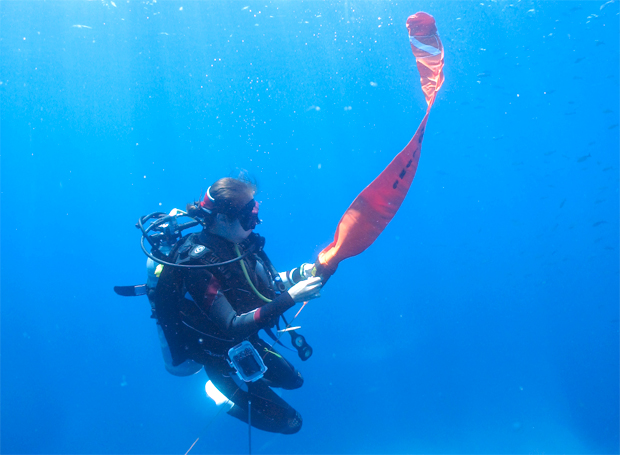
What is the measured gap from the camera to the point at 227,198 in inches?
84.8

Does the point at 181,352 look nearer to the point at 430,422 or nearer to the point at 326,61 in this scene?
the point at 326,61

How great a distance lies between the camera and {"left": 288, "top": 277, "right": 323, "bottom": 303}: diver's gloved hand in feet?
6.58

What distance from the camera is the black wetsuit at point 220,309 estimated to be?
194 centimetres

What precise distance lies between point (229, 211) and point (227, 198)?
0.30ft

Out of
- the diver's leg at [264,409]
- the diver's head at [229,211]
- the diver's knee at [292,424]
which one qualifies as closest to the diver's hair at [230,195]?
the diver's head at [229,211]

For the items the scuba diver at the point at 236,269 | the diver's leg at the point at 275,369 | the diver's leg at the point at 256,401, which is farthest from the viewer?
the diver's leg at the point at 275,369

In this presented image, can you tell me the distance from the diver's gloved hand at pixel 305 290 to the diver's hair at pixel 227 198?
2.27 ft

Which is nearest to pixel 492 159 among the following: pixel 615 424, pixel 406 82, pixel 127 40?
pixel 406 82

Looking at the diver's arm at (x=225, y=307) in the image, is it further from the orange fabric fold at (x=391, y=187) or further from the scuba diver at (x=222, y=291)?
the orange fabric fold at (x=391, y=187)

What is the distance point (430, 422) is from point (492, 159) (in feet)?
52.7

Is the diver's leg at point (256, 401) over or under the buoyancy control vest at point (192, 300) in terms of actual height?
under

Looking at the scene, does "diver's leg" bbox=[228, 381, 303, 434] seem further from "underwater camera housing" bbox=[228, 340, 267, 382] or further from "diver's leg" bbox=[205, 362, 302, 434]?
"underwater camera housing" bbox=[228, 340, 267, 382]

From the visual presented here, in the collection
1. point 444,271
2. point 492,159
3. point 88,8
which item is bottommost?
point 444,271

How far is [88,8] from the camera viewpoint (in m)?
9.32
